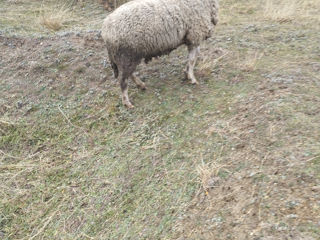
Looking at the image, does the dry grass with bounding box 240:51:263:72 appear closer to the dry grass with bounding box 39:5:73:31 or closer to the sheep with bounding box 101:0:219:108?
the sheep with bounding box 101:0:219:108

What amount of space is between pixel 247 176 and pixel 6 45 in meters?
5.85

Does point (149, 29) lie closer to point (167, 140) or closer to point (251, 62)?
point (167, 140)

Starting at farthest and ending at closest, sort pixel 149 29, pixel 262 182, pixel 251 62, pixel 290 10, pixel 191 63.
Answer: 1. pixel 290 10
2. pixel 251 62
3. pixel 191 63
4. pixel 149 29
5. pixel 262 182

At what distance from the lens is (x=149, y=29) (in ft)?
15.4

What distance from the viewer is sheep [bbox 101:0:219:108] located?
4.63 m

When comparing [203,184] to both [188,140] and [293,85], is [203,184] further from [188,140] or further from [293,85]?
[293,85]

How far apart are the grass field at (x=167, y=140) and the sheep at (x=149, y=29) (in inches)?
26.3

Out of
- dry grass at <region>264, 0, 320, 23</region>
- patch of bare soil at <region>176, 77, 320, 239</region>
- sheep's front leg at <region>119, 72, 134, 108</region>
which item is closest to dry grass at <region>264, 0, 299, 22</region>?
dry grass at <region>264, 0, 320, 23</region>

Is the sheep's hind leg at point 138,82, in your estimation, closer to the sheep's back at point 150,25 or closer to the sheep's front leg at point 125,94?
the sheep's front leg at point 125,94

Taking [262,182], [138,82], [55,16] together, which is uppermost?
[55,16]

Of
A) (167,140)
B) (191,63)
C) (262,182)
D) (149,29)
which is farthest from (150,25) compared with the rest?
(262,182)

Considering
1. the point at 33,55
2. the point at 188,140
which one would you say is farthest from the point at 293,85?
the point at 33,55

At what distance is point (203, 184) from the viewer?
3637mm

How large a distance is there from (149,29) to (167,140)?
1.62 meters
